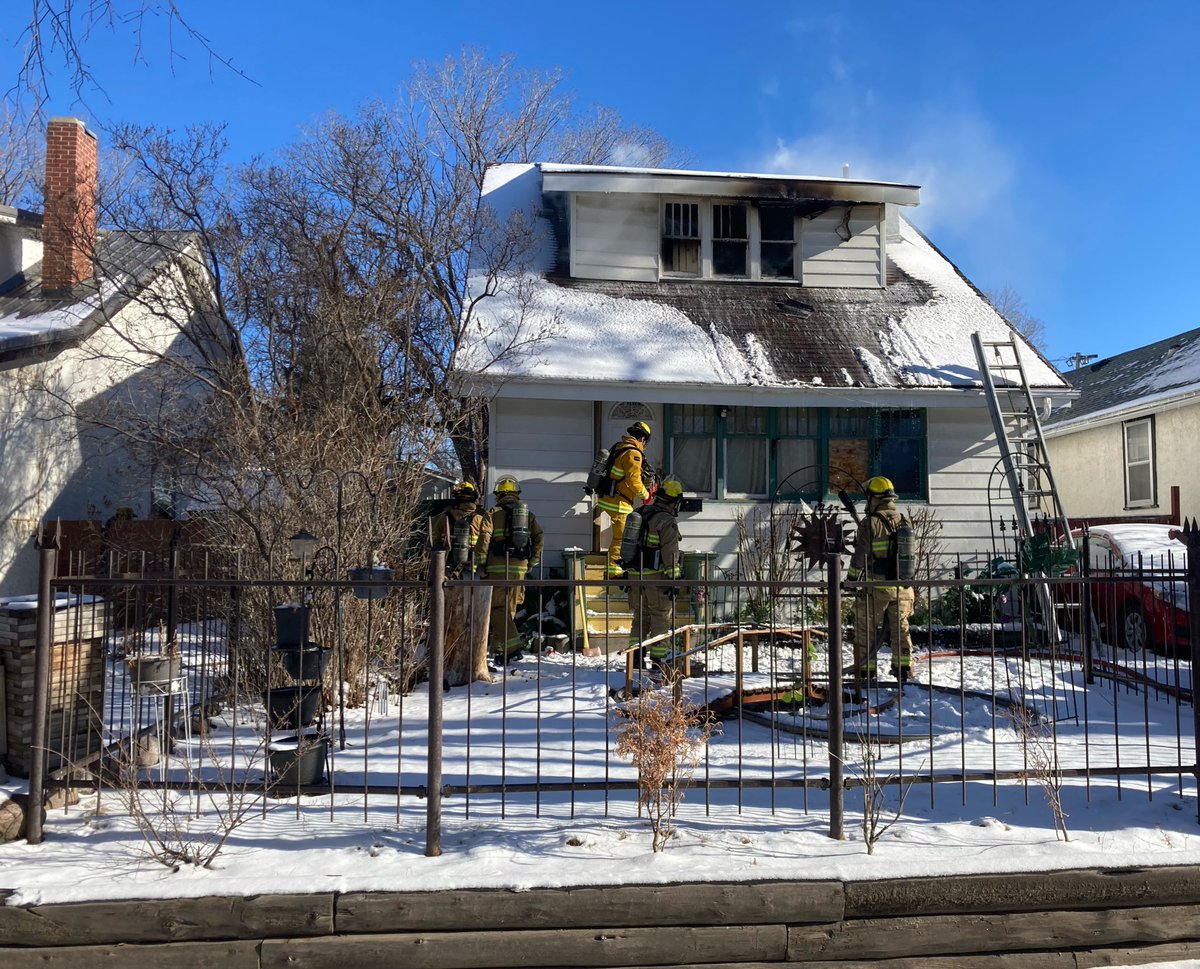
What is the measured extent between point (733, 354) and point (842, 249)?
3383 mm

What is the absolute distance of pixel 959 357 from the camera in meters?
12.6

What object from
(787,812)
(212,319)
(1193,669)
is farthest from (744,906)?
(212,319)

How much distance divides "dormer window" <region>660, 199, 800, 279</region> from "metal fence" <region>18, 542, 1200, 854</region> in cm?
675

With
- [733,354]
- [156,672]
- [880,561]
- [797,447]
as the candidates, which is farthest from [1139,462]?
[156,672]

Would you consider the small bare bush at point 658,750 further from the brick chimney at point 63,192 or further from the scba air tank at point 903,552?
the brick chimney at point 63,192

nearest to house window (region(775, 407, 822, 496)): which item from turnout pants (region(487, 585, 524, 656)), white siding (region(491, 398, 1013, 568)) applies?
white siding (region(491, 398, 1013, 568))

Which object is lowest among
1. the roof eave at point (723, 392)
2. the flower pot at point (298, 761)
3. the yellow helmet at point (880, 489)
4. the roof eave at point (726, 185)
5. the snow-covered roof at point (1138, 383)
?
the flower pot at point (298, 761)

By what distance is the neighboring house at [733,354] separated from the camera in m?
11.7

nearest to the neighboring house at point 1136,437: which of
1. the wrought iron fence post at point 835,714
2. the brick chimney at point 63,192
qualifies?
the wrought iron fence post at point 835,714

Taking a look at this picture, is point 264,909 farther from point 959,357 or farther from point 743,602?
point 959,357

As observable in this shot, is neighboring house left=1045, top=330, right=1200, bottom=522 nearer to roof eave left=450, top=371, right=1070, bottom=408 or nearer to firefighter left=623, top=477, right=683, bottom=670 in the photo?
roof eave left=450, top=371, right=1070, bottom=408

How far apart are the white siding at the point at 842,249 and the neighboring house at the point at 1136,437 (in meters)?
6.06

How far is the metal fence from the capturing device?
484 cm

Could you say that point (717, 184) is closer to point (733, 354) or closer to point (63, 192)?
point (733, 354)
